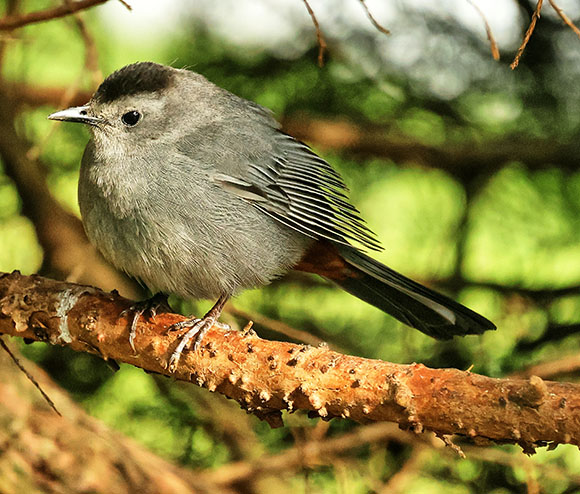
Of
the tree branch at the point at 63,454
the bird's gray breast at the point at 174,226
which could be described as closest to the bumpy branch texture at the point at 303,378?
the bird's gray breast at the point at 174,226

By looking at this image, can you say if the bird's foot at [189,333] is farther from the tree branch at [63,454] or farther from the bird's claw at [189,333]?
the tree branch at [63,454]

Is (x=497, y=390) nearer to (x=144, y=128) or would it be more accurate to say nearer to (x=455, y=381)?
(x=455, y=381)

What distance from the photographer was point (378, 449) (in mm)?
4285

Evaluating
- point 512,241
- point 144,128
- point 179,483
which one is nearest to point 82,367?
point 179,483

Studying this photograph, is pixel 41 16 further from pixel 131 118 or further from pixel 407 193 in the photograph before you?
pixel 407 193

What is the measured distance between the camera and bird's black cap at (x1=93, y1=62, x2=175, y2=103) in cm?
363

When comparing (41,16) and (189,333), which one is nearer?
(189,333)

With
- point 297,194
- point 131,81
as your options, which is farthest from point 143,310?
point 131,81

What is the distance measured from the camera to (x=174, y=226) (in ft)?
11.0

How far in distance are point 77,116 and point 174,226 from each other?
30.9 inches

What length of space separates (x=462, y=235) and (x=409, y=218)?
1.73 ft

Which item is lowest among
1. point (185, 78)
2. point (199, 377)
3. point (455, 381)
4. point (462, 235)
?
point (462, 235)

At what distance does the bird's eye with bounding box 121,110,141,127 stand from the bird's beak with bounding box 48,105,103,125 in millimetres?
117

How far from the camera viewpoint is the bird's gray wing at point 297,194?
144 inches
